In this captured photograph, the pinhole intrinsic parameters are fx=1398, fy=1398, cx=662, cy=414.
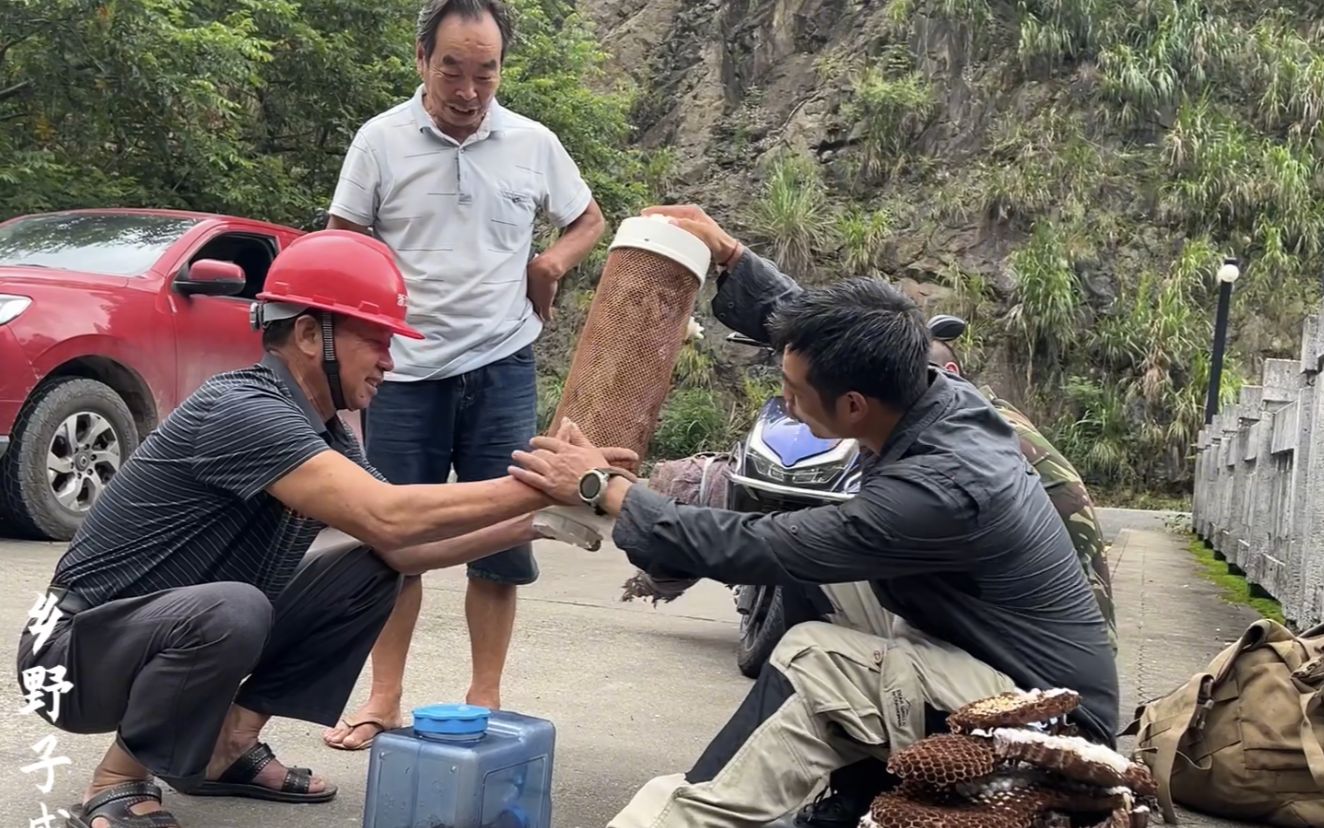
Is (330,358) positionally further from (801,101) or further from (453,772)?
(801,101)

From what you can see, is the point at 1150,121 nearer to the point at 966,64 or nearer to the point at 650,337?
the point at 966,64

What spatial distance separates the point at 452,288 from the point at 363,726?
4.16ft

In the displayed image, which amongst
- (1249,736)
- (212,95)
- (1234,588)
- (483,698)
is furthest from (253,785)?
(212,95)

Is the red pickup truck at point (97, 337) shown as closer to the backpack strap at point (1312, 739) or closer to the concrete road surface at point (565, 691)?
the concrete road surface at point (565, 691)

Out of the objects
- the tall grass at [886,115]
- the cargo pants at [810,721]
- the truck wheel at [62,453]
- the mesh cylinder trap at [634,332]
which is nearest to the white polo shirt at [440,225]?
the mesh cylinder trap at [634,332]

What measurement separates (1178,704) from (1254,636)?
0.28 metres

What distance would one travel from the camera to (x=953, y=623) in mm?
2904

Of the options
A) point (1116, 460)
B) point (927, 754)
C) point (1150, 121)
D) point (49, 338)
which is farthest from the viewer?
point (1150, 121)

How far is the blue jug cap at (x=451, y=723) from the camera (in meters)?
2.94

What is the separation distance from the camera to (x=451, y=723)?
2941 mm

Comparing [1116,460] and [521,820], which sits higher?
[521,820]

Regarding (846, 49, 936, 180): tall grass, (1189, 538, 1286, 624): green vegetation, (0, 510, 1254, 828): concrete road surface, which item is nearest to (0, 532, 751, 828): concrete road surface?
(0, 510, 1254, 828): concrete road surface

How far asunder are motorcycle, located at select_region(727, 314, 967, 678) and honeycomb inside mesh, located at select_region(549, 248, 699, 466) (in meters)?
0.55

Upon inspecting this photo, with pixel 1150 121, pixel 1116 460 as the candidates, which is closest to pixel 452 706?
pixel 1116 460
